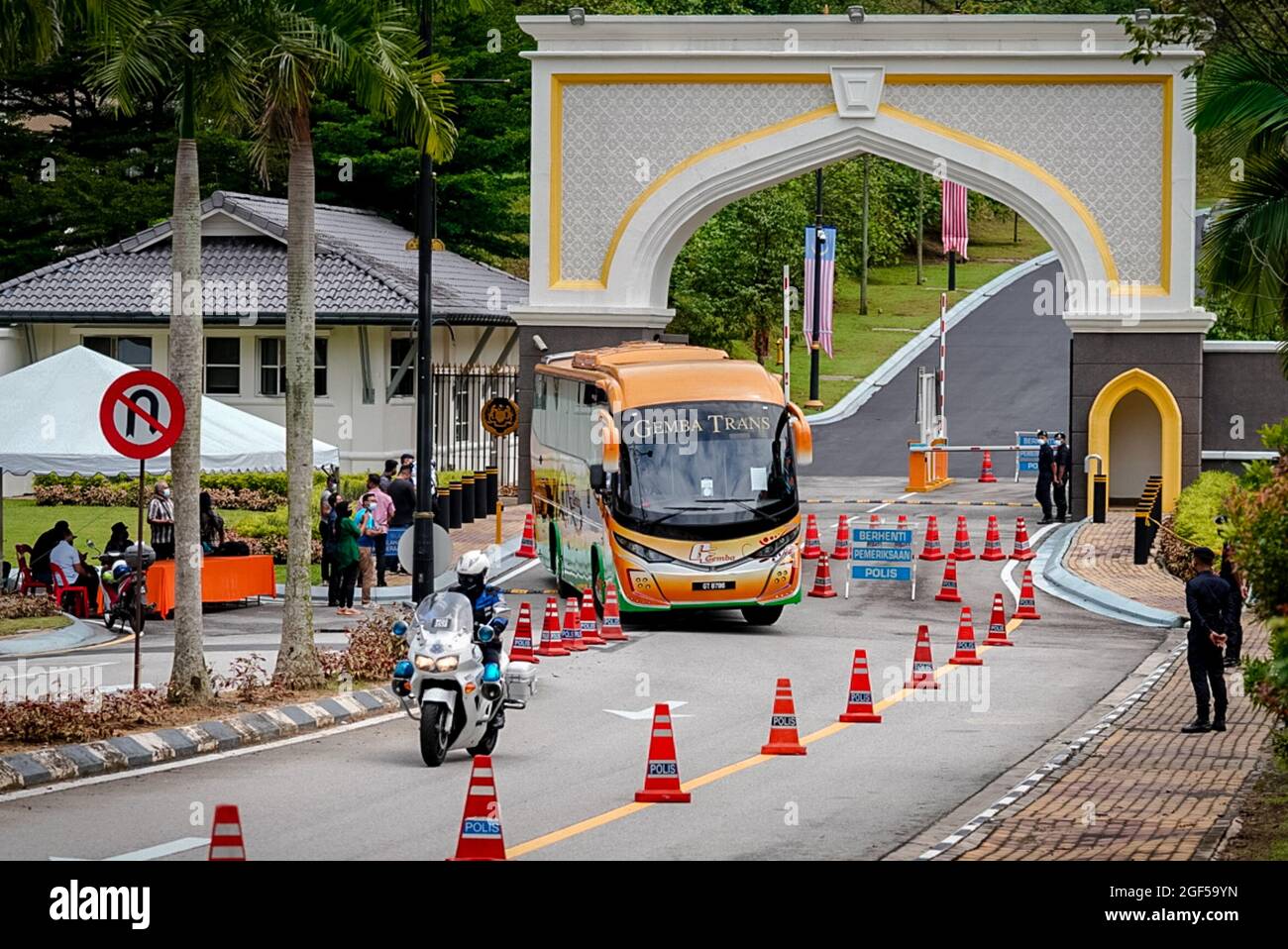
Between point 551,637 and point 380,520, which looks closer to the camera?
point 551,637

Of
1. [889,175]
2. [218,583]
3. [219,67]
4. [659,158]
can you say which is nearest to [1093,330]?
[659,158]

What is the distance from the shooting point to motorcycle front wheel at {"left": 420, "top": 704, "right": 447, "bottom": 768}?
15016 mm

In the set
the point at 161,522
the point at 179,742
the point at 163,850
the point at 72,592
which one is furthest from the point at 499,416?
the point at 163,850

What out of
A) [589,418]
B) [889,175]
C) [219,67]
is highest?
[889,175]

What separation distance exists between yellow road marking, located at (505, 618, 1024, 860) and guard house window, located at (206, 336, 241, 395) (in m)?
26.8

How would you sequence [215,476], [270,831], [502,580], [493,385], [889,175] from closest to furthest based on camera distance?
[270,831]
[502,580]
[215,476]
[493,385]
[889,175]

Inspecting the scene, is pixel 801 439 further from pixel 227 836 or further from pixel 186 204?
pixel 227 836

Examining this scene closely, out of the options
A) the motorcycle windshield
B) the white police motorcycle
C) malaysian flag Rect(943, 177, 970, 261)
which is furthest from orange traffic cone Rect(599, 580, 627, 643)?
malaysian flag Rect(943, 177, 970, 261)

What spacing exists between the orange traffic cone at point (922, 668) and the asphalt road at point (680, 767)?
192 millimetres

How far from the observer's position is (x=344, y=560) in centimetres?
2612

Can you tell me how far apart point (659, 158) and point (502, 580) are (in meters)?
11.1

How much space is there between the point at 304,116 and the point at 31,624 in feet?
29.7

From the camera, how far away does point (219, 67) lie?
17.6 meters

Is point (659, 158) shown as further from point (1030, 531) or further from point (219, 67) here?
point (219, 67)
